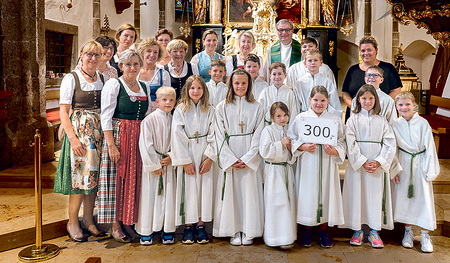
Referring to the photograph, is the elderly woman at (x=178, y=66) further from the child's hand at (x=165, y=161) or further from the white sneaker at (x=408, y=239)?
the white sneaker at (x=408, y=239)

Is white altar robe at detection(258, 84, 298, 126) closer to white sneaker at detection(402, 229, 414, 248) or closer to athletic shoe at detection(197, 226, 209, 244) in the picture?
athletic shoe at detection(197, 226, 209, 244)

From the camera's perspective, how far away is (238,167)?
11.6 ft

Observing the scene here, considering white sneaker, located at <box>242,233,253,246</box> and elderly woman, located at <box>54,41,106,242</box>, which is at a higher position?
elderly woman, located at <box>54,41,106,242</box>

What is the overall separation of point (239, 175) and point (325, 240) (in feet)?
3.07

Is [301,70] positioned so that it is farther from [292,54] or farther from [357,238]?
[357,238]

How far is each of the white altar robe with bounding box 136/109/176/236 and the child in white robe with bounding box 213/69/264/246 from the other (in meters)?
0.42

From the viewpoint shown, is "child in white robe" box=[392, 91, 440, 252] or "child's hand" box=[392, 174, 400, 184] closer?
"child in white robe" box=[392, 91, 440, 252]

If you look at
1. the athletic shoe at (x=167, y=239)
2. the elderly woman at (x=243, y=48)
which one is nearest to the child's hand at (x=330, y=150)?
the elderly woman at (x=243, y=48)

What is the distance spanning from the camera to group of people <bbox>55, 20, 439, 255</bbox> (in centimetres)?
350

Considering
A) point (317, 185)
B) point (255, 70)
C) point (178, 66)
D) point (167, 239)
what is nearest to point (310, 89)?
point (255, 70)

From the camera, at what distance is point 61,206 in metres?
4.22

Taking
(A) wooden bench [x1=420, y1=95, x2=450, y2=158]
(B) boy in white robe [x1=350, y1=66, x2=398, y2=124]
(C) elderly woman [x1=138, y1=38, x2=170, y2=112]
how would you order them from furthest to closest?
(A) wooden bench [x1=420, y1=95, x2=450, y2=158] < (C) elderly woman [x1=138, y1=38, x2=170, y2=112] < (B) boy in white robe [x1=350, y1=66, x2=398, y2=124]

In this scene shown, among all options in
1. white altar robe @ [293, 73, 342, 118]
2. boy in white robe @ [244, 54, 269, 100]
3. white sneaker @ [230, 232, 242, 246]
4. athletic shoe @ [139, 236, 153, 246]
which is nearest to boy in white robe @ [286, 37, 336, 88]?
white altar robe @ [293, 73, 342, 118]

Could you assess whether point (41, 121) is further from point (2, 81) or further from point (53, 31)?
point (53, 31)
